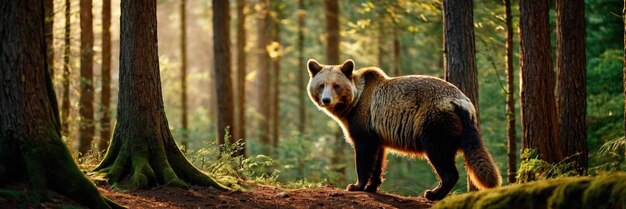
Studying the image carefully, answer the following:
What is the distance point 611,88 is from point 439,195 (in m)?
8.75

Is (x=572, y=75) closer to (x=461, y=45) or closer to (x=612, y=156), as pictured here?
(x=461, y=45)

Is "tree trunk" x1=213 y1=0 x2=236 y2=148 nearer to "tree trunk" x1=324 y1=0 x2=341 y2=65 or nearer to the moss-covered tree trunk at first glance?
"tree trunk" x1=324 y1=0 x2=341 y2=65

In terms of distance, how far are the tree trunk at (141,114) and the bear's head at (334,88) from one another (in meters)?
2.36

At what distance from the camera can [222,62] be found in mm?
17812

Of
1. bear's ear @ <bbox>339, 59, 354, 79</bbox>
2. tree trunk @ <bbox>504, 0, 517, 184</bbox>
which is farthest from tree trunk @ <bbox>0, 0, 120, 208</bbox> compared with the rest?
tree trunk @ <bbox>504, 0, 517, 184</bbox>

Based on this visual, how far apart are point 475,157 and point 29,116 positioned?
17.6ft

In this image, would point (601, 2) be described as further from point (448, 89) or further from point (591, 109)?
point (448, 89)

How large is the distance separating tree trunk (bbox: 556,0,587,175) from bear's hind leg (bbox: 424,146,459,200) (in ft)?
9.77

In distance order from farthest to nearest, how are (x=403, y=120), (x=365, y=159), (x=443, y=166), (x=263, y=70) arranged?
(x=263, y=70)
(x=365, y=159)
(x=403, y=120)
(x=443, y=166)

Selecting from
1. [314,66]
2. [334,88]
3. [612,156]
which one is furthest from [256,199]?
[612,156]

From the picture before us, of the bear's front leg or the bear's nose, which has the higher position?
the bear's nose

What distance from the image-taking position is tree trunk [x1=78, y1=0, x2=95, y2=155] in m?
16.9

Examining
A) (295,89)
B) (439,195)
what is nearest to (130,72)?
(439,195)

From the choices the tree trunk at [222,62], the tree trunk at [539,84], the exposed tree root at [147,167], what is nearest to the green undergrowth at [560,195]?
the exposed tree root at [147,167]
